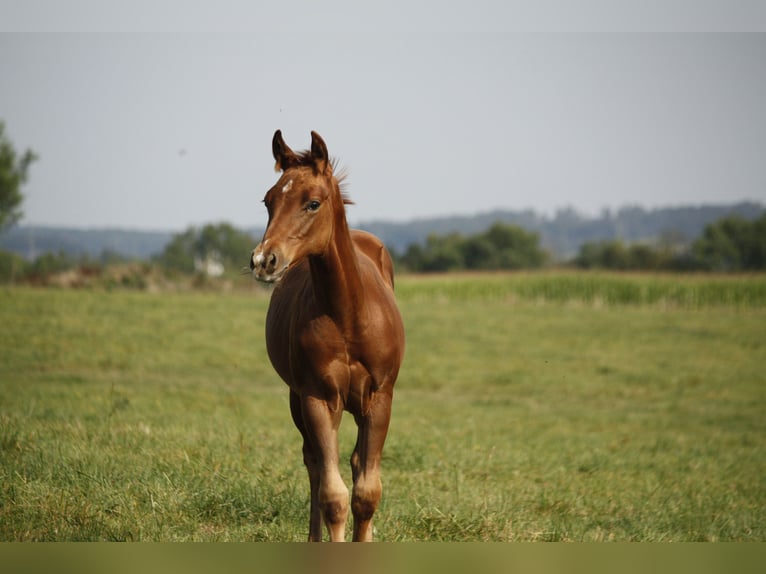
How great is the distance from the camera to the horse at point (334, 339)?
15.9 ft

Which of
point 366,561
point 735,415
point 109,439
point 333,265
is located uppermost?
point 333,265

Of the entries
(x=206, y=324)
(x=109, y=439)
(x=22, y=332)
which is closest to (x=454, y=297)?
(x=206, y=324)

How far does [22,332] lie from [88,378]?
5.18 m

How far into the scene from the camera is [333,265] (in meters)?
5.14

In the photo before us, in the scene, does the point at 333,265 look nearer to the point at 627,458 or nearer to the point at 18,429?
the point at 18,429

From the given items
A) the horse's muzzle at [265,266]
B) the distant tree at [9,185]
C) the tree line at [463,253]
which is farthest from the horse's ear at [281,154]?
the distant tree at [9,185]

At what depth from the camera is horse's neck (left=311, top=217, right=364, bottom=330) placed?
5141 mm

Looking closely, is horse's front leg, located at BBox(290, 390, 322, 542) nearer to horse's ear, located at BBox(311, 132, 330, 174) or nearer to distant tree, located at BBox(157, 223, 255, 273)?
horse's ear, located at BBox(311, 132, 330, 174)

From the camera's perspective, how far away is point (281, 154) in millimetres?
4984

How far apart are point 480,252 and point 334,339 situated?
10327 centimetres

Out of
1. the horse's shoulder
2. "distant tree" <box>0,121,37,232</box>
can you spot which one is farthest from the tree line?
the horse's shoulder

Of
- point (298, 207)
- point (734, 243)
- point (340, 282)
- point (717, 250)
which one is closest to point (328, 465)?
point (340, 282)

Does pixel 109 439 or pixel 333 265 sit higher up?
pixel 333 265

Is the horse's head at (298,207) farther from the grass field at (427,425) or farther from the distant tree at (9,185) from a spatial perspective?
the distant tree at (9,185)
